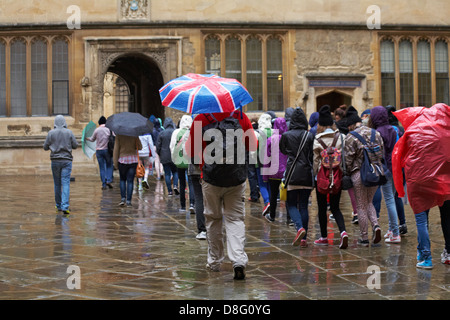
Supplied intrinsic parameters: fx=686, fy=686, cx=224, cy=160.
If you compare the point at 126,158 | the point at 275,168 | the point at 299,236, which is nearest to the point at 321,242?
the point at 299,236

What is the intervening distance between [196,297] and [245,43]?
17.0 metres

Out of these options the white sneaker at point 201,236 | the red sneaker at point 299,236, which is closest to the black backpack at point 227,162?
the red sneaker at point 299,236

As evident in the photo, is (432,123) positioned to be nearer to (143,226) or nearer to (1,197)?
(143,226)

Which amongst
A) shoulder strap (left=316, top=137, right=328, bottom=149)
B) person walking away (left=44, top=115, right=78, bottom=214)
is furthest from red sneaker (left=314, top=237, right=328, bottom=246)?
person walking away (left=44, top=115, right=78, bottom=214)

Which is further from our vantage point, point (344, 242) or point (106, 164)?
point (106, 164)

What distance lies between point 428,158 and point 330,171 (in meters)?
1.69

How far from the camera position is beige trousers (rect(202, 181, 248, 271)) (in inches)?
266

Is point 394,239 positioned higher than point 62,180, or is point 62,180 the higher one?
point 62,180

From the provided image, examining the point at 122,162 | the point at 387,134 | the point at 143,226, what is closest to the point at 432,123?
the point at 387,134

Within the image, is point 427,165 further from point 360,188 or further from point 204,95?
point 204,95

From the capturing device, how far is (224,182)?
6746 mm

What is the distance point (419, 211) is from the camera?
23.2 ft

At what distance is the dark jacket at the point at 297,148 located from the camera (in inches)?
342

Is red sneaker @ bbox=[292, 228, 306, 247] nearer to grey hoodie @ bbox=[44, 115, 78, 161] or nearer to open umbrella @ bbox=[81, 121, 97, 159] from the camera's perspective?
grey hoodie @ bbox=[44, 115, 78, 161]
